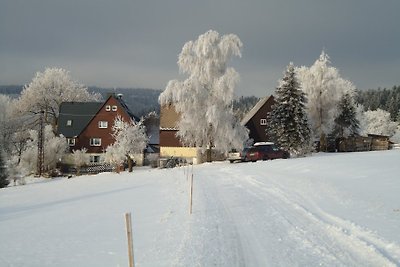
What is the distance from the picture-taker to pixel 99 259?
30.1ft

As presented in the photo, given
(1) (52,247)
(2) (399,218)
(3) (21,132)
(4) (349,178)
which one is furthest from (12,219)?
(3) (21,132)

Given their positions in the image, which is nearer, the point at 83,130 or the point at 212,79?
the point at 212,79

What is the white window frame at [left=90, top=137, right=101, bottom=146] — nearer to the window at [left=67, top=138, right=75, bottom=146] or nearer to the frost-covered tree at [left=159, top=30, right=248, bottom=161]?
the window at [left=67, top=138, right=75, bottom=146]

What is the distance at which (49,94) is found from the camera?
8006 cm

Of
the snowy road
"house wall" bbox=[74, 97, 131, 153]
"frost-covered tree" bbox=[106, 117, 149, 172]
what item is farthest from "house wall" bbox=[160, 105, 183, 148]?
the snowy road

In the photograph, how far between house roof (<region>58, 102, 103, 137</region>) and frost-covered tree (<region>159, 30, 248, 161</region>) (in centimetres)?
3013

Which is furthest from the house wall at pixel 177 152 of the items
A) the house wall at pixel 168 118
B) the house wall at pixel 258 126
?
the house wall at pixel 258 126

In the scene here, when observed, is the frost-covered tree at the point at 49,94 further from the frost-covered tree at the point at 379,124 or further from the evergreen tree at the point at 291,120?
the frost-covered tree at the point at 379,124

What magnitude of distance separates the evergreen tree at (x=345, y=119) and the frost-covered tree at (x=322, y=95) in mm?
2362

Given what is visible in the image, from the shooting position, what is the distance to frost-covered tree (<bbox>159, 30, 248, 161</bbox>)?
40.4 metres

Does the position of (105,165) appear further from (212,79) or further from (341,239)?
(341,239)

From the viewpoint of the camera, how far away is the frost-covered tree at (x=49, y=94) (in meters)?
77.9

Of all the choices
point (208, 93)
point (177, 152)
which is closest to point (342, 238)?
point (208, 93)

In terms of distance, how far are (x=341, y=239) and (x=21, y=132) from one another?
65293 millimetres
